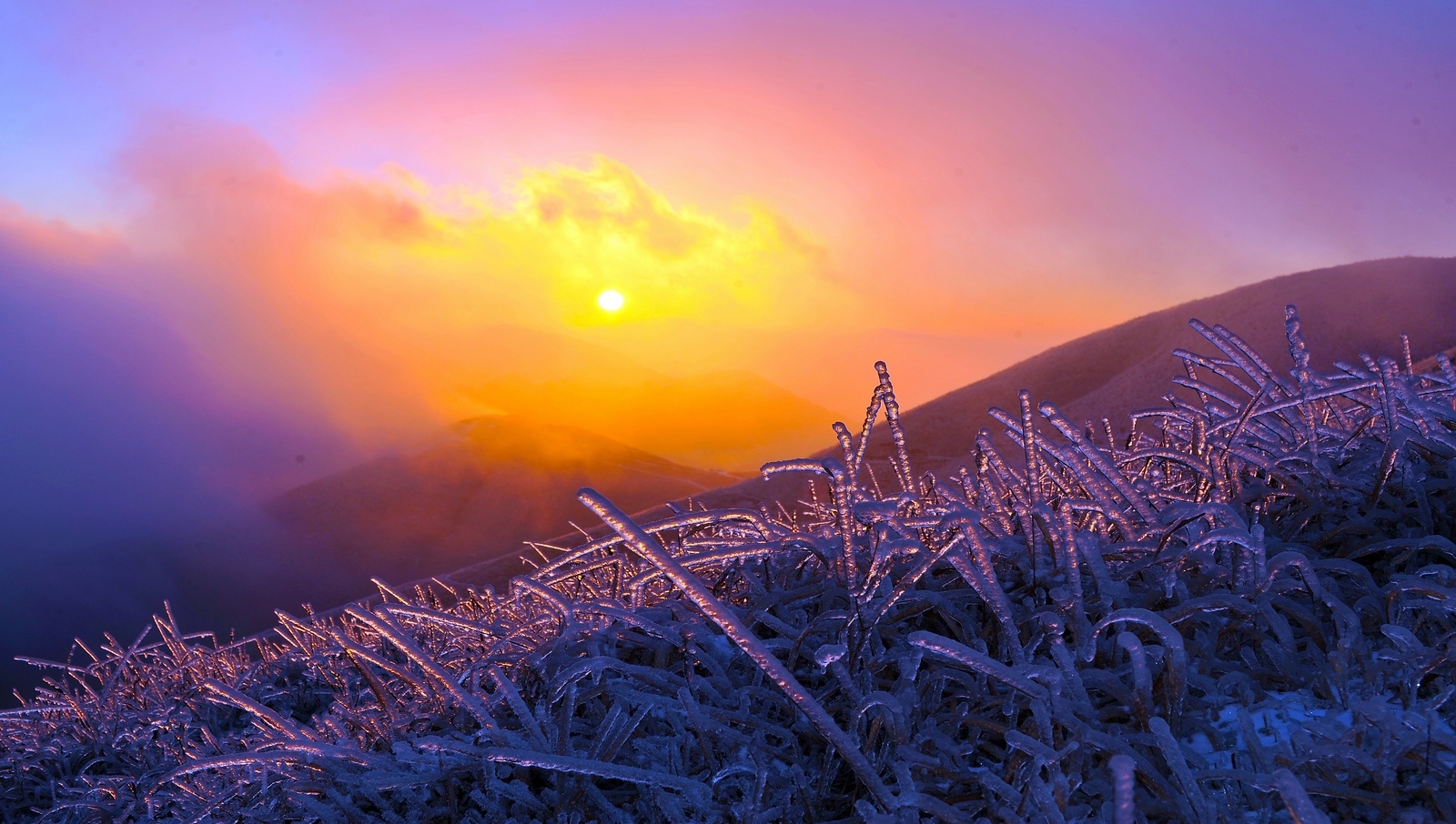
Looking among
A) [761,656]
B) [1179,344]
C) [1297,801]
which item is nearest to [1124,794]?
[1297,801]

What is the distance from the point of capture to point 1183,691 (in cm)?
110

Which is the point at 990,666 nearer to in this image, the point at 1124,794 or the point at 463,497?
the point at 1124,794

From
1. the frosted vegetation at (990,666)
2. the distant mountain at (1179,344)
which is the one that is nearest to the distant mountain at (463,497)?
the distant mountain at (1179,344)

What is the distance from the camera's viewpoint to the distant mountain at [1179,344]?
17.0m

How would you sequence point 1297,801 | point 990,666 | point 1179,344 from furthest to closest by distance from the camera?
point 1179,344
point 990,666
point 1297,801

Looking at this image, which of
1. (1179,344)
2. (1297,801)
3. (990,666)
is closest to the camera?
(1297,801)

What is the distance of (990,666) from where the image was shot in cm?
108

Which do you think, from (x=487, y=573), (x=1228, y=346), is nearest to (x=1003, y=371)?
(x=487, y=573)

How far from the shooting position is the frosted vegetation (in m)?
1.05

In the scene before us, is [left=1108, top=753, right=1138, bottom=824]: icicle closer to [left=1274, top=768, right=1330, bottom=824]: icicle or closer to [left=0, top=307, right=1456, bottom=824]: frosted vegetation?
[left=0, top=307, right=1456, bottom=824]: frosted vegetation

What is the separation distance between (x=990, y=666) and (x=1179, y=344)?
2241cm

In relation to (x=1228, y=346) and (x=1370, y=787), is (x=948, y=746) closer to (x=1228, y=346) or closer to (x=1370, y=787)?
(x=1370, y=787)

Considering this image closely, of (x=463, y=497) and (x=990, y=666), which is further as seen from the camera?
(x=463, y=497)

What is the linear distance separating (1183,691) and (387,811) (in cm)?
118
